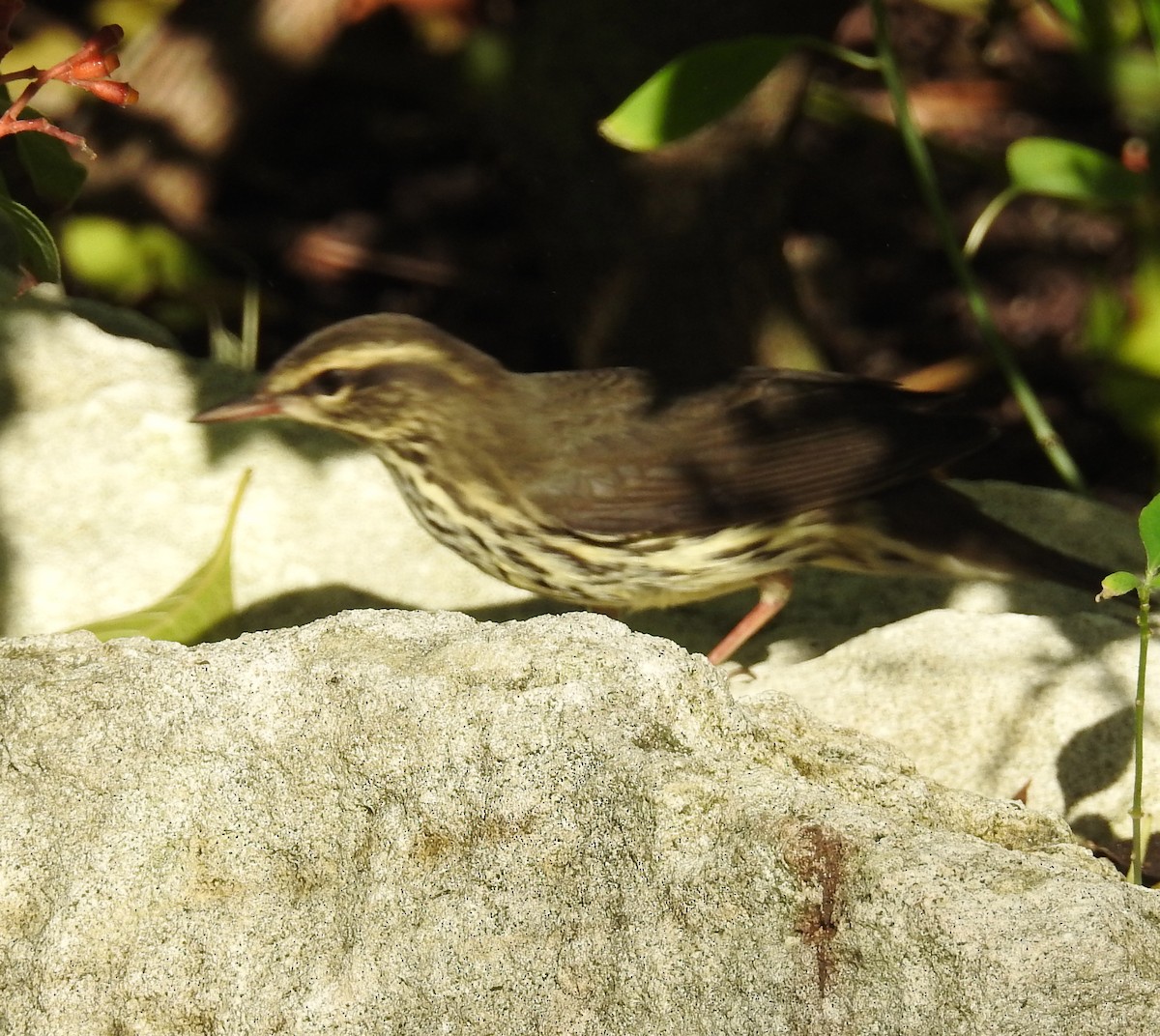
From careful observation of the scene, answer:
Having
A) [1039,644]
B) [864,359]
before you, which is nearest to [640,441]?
[1039,644]

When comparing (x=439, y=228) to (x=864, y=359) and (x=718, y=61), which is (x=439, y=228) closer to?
(x=864, y=359)

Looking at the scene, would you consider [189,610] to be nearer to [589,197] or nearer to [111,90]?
[111,90]

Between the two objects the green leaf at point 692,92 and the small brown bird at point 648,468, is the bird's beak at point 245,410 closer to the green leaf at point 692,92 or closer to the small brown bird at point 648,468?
the small brown bird at point 648,468

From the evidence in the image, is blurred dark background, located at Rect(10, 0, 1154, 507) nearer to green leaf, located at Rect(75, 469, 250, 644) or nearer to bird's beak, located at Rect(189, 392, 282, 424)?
bird's beak, located at Rect(189, 392, 282, 424)

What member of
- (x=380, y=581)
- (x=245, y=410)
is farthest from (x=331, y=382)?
(x=380, y=581)

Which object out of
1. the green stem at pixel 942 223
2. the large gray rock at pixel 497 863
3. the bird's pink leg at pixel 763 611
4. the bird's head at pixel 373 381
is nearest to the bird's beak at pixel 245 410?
the bird's head at pixel 373 381

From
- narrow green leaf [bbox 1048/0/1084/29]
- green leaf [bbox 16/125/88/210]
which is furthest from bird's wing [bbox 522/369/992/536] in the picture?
green leaf [bbox 16/125/88/210]
